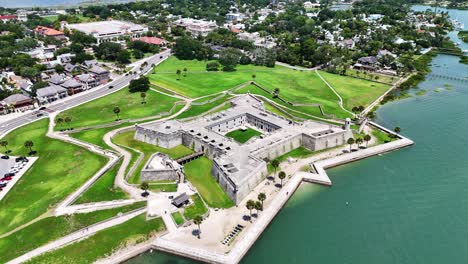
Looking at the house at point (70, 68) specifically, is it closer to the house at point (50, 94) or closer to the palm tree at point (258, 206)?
the house at point (50, 94)

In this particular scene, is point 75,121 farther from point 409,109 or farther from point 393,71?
point 393,71

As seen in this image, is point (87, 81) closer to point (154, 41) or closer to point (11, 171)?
point (11, 171)

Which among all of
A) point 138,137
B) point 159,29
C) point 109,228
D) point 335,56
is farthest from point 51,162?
point 159,29

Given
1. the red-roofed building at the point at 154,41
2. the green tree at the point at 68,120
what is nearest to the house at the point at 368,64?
the red-roofed building at the point at 154,41

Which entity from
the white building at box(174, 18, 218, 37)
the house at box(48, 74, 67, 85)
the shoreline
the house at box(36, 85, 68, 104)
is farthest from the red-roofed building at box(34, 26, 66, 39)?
the shoreline

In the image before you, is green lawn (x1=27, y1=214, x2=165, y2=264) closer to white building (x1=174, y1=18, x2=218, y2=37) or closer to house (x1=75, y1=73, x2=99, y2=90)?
house (x1=75, y1=73, x2=99, y2=90)

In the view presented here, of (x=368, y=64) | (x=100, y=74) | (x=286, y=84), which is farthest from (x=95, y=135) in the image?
(x=368, y=64)

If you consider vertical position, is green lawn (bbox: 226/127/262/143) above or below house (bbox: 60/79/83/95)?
below
